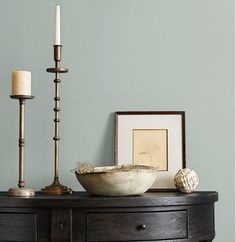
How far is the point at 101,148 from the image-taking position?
266 centimetres

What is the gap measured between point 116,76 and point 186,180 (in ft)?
1.83

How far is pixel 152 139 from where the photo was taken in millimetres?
2609

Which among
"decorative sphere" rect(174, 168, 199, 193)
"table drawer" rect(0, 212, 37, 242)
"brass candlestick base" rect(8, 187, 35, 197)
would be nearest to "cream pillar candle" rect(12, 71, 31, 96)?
"brass candlestick base" rect(8, 187, 35, 197)

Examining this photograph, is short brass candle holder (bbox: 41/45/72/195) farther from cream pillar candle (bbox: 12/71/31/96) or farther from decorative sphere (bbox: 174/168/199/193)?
decorative sphere (bbox: 174/168/199/193)

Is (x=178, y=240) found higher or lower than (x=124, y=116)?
lower

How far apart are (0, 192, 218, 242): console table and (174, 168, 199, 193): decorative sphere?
0.16 metres

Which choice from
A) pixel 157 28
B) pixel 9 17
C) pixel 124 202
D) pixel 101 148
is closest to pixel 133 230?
pixel 124 202

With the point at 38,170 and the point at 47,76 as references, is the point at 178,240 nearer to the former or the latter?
the point at 38,170

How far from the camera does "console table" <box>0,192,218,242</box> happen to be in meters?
2.21

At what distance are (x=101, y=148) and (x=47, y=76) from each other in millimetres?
379

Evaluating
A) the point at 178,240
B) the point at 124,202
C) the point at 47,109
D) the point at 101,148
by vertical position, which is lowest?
the point at 178,240

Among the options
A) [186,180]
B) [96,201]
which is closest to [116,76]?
[186,180]

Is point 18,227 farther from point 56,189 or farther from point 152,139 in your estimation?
point 152,139

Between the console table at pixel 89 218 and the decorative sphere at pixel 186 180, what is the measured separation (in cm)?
16
